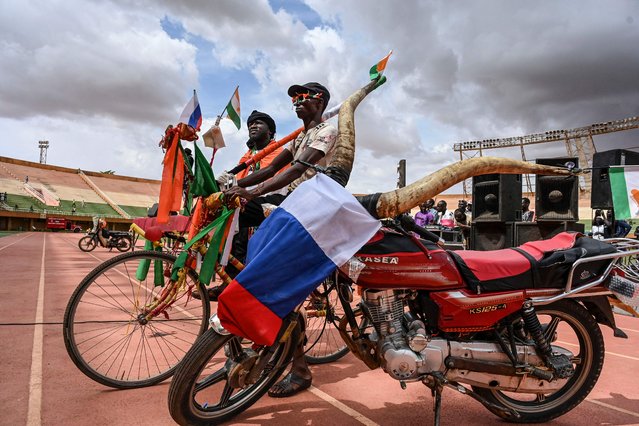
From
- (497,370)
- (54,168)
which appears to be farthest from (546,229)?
(54,168)

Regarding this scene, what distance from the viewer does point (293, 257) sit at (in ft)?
6.31

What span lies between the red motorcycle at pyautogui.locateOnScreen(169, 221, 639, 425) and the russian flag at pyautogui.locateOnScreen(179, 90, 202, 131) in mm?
1523

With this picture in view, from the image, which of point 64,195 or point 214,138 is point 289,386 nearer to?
point 214,138

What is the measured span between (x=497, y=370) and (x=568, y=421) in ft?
2.49

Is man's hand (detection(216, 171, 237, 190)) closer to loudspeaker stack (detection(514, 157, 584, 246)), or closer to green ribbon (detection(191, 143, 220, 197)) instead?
green ribbon (detection(191, 143, 220, 197))

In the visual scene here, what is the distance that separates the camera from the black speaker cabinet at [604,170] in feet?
15.3

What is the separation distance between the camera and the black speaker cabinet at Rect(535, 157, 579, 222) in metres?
6.91

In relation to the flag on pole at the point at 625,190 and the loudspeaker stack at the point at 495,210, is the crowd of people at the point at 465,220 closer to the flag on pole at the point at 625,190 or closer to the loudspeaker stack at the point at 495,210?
the loudspeaker stack at the point at 495,210

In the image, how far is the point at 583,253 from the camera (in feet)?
8.11

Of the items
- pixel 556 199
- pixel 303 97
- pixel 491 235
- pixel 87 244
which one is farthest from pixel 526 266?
pixel 87 244

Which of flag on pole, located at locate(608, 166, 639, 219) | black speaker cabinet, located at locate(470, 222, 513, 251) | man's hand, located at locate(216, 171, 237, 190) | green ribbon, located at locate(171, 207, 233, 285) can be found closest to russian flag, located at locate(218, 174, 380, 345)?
green ribbon, located at locate(171, 207, 233, 285)

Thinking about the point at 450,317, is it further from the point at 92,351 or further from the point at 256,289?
the point at 92,351

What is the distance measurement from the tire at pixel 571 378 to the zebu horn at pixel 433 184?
37.1 inches

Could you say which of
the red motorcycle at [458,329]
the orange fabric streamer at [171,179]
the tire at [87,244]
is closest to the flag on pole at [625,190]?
the red motorcycle at [458,329]
